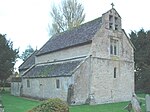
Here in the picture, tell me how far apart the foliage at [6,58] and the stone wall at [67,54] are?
7724 mm

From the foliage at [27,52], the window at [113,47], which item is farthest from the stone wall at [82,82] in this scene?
the foliage at [27,52]

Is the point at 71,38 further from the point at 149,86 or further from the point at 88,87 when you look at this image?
the point at 149,86

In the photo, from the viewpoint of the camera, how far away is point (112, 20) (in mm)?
35812

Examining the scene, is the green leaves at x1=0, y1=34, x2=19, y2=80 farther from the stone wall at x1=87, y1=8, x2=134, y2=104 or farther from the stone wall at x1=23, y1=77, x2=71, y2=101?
the stone wall at x1=87, y1=8, x2=134, y2=104

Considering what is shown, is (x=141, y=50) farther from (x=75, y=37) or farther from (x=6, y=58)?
(x=6, y=58)

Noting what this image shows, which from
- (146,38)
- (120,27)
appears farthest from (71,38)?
(146,38)

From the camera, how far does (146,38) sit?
50750 millimetres

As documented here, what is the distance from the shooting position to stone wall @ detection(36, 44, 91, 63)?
33912 millimetres

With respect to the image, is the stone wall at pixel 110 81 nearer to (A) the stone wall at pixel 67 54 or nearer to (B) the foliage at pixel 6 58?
(A) the stone wall at pixel 67 54

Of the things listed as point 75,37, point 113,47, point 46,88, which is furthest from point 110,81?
point 46,88

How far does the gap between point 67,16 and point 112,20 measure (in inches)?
926

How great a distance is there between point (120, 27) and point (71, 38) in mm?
7514

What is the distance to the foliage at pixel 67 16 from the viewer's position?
188 feet

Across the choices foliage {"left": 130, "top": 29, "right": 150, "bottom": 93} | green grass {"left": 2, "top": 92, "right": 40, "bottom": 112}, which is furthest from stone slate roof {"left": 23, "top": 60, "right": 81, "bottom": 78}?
foliage {"left": 130, "top": 29, "right": 150, "bottom": 93}
